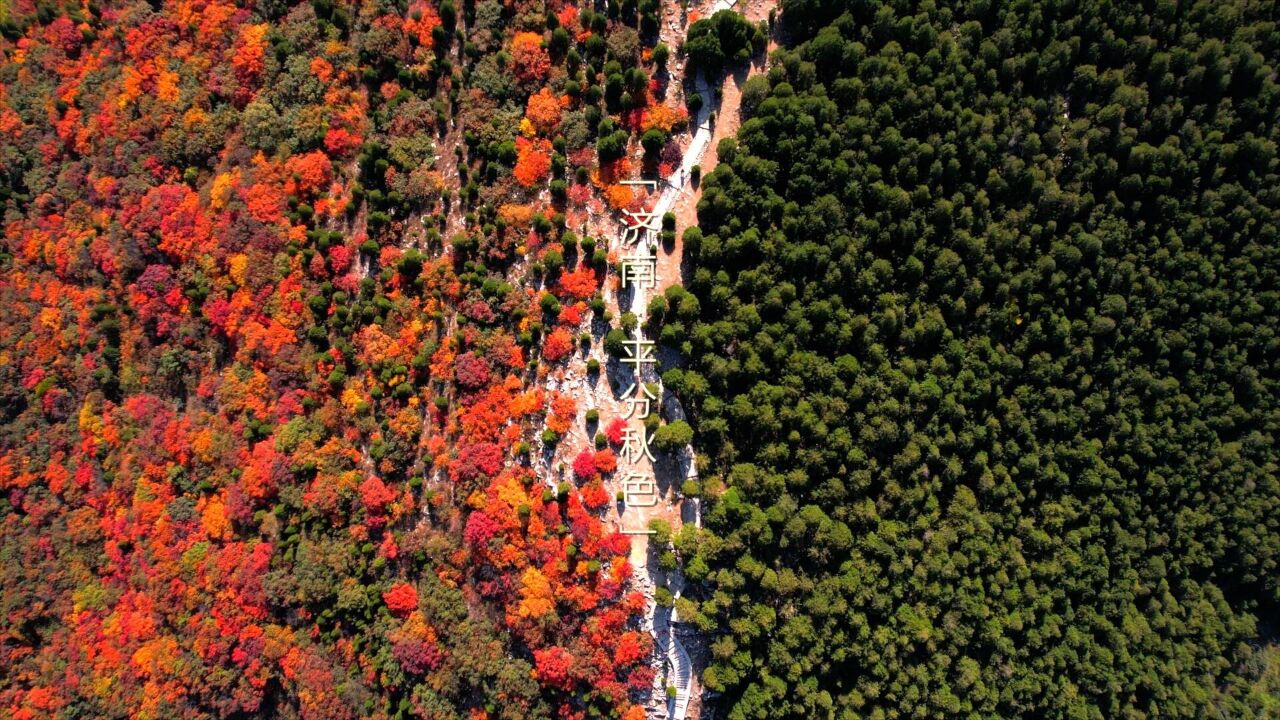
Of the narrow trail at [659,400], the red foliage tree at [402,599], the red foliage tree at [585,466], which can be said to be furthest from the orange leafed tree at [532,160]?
the red foliage tree at [402,599]

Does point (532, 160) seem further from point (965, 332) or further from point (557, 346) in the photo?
point (965, 332)

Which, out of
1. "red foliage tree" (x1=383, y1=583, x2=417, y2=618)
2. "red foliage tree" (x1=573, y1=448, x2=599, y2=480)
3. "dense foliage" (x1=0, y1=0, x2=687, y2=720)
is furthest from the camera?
"red foliage tree" (x1=383, y1=583, x2=417, y2=618)

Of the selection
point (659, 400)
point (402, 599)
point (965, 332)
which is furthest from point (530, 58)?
point (402, 599)

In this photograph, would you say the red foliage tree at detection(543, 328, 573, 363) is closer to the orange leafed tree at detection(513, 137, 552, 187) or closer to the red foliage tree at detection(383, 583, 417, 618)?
the orange leafed tree at detection(513, 137, 552, 187)

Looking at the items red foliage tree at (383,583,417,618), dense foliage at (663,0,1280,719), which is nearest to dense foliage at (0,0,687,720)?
red foliage tree at (383,583,417,618)

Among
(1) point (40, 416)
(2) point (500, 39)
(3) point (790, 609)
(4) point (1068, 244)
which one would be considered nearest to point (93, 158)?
(1) point (40, 416)

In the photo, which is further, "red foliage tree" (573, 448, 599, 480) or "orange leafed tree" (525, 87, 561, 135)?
"orange leafed tree" (525, 87, 561, 135)
